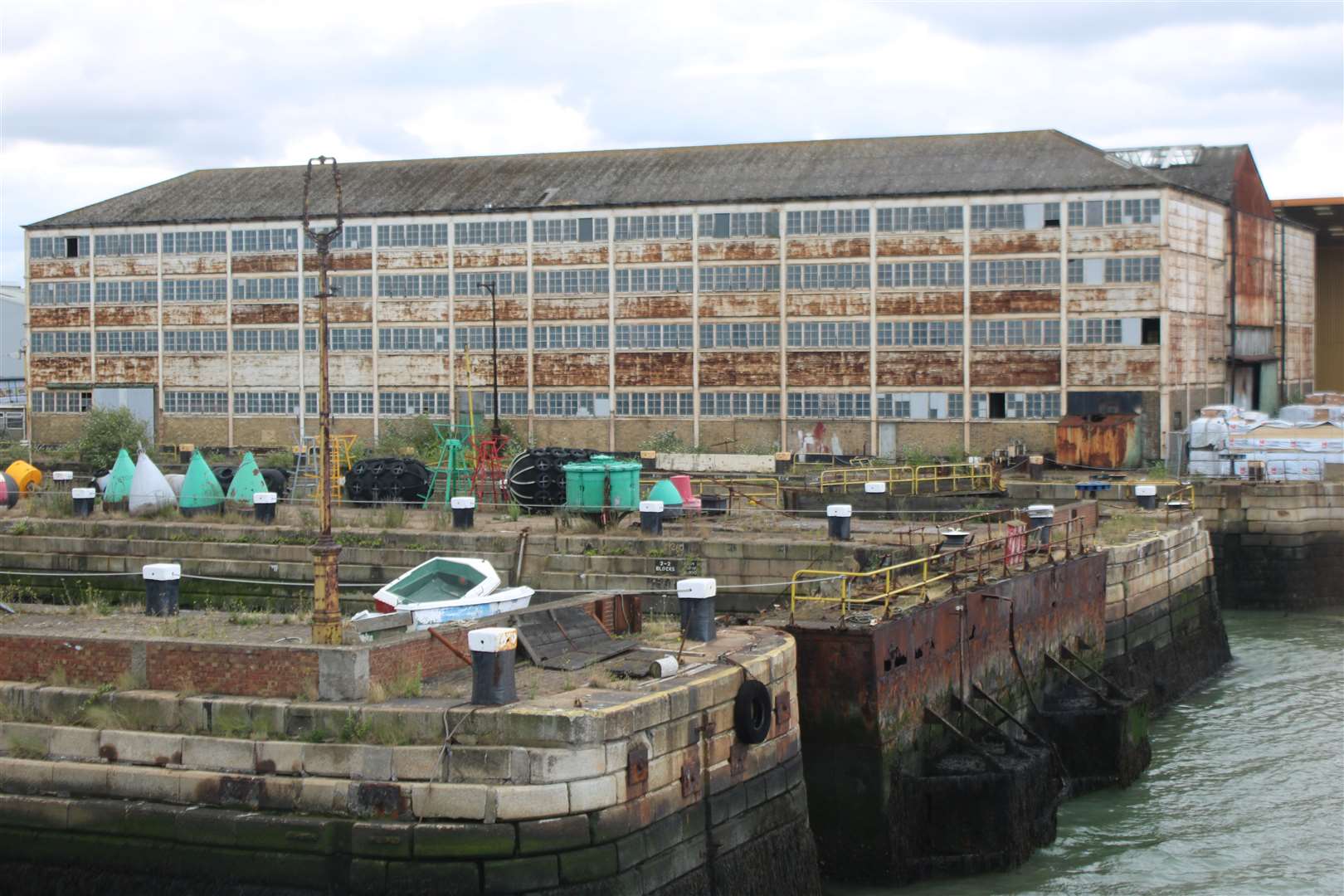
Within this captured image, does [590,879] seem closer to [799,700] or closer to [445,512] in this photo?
[799,700]

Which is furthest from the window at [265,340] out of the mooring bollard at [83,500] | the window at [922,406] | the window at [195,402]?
the mooring bollard at [83,500]

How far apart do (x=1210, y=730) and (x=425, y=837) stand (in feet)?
70.4

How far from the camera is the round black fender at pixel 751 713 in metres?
19.6

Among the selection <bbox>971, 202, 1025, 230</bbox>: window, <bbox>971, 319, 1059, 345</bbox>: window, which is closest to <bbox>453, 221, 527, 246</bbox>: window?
<bbox>971, 202, 1025, 230</bbox>: window

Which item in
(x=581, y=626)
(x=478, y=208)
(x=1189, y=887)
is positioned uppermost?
(x=478, y=208)

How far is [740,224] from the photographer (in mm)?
68188

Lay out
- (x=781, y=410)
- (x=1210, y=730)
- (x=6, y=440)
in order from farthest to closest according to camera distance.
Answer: (x=6, y=440), (x=781, y=410), (x=1210, y=730)

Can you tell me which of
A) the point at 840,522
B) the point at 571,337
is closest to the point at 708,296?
the point at 571,337

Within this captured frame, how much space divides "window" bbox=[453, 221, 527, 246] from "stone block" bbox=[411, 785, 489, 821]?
55.4 m

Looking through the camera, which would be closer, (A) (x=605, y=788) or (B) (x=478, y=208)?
(A) (x=605, y=788)

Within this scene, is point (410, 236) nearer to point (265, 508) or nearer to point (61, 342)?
point (61, 342)

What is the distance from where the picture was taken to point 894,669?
76.6ft

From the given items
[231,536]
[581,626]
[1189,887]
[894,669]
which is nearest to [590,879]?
[581,626]

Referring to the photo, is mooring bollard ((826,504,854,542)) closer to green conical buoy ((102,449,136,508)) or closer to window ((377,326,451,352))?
green conical buoy ((102,449,136,508))
